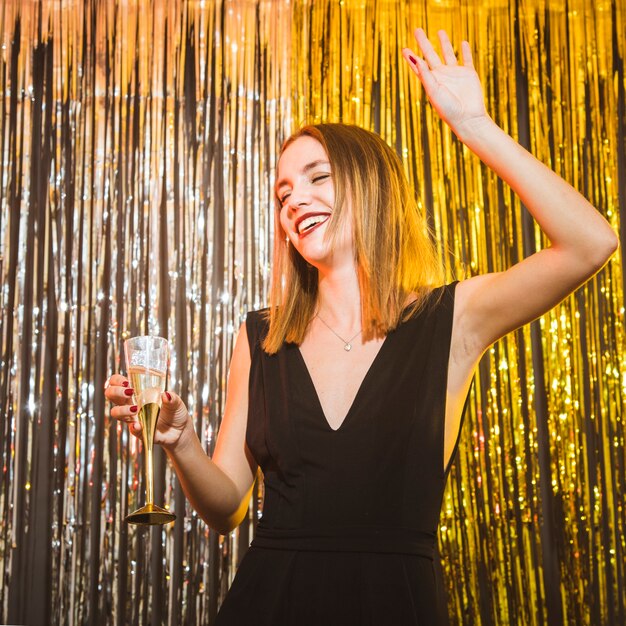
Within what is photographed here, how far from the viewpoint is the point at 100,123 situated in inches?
101

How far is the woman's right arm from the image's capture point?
4.19 feet

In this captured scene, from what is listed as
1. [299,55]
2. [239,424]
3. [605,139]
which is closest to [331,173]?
[239,424]

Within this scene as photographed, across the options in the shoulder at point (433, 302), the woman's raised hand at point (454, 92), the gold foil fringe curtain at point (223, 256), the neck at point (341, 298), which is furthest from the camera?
the gold foil fringe curtain at point (223, 256)

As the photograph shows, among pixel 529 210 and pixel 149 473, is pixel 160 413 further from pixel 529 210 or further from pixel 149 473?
pixel 529 210

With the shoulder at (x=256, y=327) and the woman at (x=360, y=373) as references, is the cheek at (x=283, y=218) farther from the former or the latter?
the shoulder at (x=256, y=327)

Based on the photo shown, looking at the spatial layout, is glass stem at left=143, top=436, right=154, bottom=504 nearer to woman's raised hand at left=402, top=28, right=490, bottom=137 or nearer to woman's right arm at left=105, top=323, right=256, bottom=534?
woman's right arm at left=105, top=323, right=256, bottom=534

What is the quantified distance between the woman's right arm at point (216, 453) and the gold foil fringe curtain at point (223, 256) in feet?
2.78

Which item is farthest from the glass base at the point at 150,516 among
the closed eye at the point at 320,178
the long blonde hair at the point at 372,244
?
the closed eye at the point at 320,178


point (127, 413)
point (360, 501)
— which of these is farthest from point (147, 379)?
point (360, 501)

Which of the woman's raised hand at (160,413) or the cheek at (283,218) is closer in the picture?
the woman's raised hand at (160,413)

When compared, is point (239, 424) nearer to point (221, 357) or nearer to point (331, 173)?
point (331, 173)

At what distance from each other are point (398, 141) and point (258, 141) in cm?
43

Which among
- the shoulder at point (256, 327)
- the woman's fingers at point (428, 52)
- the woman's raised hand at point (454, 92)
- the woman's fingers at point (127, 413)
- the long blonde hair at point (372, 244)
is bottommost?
the woman's fingers at point (127, 413)

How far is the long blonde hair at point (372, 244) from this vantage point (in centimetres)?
148
